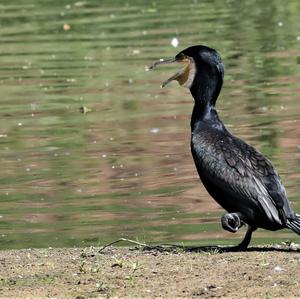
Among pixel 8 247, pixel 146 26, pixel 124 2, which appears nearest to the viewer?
pixel 8 247

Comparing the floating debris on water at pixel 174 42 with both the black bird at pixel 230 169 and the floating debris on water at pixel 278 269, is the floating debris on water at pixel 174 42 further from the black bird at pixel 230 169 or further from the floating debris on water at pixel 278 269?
the floating debris on water at pixel 278 269

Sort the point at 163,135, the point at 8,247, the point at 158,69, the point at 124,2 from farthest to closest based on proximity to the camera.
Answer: the point at 124,2 → the point at 158,69 → the point at 163,135 → the point at 8,247

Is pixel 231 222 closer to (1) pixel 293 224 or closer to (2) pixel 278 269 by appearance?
(1) pixel 293 224

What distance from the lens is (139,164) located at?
12.1 m

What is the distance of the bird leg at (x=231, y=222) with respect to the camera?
7.68m

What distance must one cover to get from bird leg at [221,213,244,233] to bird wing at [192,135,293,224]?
127mm

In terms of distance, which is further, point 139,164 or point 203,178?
point 139,164

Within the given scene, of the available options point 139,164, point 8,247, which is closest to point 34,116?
point 139,164

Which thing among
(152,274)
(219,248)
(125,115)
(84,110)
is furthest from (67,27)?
(152,274)

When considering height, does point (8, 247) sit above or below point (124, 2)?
below

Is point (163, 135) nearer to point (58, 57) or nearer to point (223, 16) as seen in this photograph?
point (58, 57)

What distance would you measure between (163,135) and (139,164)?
4.71ft

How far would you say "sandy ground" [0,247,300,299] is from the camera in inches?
265

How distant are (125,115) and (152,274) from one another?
760 cm
